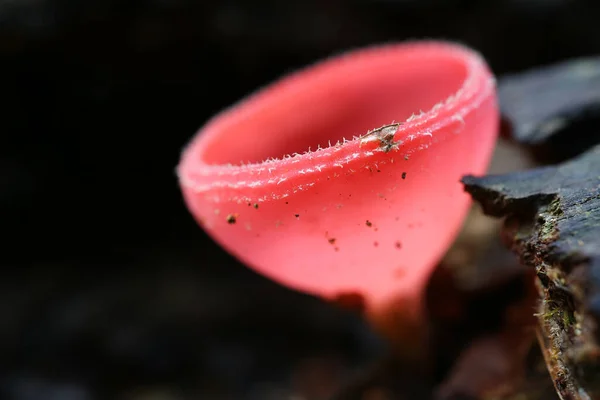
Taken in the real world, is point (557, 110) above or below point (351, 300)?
above

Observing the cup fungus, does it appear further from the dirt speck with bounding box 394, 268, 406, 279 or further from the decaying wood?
the decaying wood

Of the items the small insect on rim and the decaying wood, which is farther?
the decaying wood

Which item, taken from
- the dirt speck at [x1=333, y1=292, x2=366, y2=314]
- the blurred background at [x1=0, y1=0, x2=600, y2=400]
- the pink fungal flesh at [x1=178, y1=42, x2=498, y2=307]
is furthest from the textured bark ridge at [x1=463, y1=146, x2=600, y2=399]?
the blurred background at [x1=0, y1=0, x2=600, y2=400]

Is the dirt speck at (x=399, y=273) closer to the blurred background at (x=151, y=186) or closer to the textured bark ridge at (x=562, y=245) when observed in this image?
the textured bark ridge at (x=562, y=245)

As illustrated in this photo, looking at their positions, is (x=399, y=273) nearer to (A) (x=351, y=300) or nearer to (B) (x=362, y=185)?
(A) (x=351, y=300)

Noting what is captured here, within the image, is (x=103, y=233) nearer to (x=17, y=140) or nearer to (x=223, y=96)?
(x=17, y=140)

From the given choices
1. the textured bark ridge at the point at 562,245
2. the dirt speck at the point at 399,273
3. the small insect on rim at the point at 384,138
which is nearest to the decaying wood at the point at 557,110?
the textured bark ridge at the point at 562,245

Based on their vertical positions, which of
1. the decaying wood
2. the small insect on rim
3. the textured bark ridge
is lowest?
the textured bark ridge

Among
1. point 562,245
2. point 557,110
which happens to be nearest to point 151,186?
point 557,110
